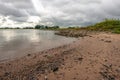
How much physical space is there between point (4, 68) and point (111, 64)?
313 inches

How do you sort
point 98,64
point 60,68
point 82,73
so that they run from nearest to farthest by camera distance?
point 82,73 → point 60,68 → point 98,64

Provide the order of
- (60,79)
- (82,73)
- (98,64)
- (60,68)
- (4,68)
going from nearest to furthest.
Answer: (60,79), (82,73), (60,68), (98,64), (4,68)

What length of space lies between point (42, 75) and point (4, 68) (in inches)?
181

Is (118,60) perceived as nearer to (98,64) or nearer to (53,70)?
(98,64)

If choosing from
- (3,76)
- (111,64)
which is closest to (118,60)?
(111,64)

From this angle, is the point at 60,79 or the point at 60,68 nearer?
the point at 60,79

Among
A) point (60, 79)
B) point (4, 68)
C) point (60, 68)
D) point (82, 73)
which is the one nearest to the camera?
point (60, 79)

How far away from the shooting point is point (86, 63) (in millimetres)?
12047

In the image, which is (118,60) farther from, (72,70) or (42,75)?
(42,75)

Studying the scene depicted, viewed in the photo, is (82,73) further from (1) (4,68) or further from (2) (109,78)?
(1) (4,68)

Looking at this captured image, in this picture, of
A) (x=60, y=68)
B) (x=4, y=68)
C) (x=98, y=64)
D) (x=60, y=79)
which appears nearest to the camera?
(x=60, y=79)

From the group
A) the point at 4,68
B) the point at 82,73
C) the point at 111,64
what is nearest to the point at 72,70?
the point at 82,73

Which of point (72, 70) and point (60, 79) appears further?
point (72, 70)

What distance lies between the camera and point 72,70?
10.6m
